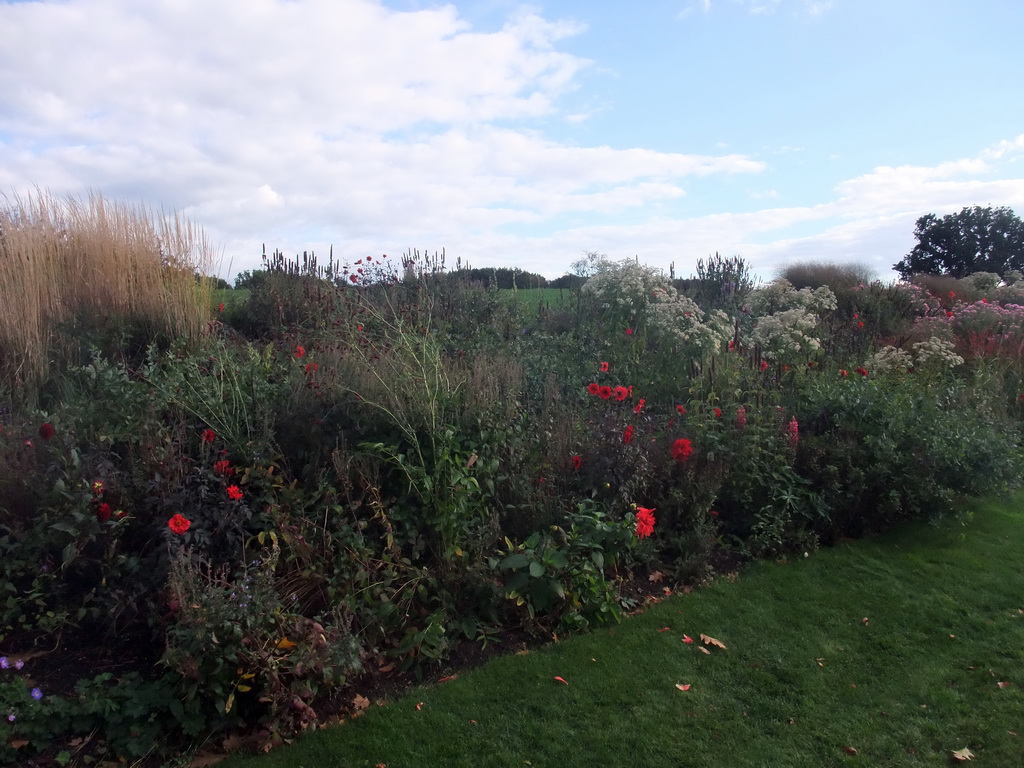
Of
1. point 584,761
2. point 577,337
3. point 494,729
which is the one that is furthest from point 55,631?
point 577,337

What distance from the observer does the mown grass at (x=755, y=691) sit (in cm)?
282

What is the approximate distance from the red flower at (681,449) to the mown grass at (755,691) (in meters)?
0.79

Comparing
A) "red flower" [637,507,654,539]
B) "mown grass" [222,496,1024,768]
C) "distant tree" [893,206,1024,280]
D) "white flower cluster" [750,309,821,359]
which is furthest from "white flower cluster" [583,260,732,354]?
"distant tree" [893,206,1024,280]

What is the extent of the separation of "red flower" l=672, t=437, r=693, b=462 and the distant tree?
18.0 m

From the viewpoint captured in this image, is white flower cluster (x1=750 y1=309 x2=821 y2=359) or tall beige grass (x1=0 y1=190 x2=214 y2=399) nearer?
tall beige grass (x1=0 y1=190 x2=214 y2=399)

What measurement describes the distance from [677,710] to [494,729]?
789 millimetres

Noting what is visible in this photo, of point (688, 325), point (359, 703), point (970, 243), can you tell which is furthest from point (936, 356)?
point (970, 243)

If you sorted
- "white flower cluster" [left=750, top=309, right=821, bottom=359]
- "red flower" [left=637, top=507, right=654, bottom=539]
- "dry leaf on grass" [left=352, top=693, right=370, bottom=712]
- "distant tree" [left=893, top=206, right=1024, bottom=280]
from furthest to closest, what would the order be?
"distant tree" [left=893, top=206, right=1024, bottom=280] < "white flower cluster" [left=750, top=309, right=821, bottom=359] < "red flower" [left=637, top=507, right=654, bottom=539] < "dry leaf on grass" [left=352, top=693, right=370, bottom=712]

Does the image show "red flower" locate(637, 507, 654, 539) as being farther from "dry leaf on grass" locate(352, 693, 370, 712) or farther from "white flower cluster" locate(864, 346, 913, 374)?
"white flower cluster" locate(864, 346, 913, 374)

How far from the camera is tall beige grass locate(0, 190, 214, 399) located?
516cm

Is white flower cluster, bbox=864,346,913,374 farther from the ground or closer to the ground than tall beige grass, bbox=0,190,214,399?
closer to the ground

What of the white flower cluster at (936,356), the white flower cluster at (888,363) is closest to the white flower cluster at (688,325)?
the white flower cluster at (888,363)

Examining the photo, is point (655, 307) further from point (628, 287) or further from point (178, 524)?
point (178, 524)

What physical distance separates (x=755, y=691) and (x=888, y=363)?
4922 mm
